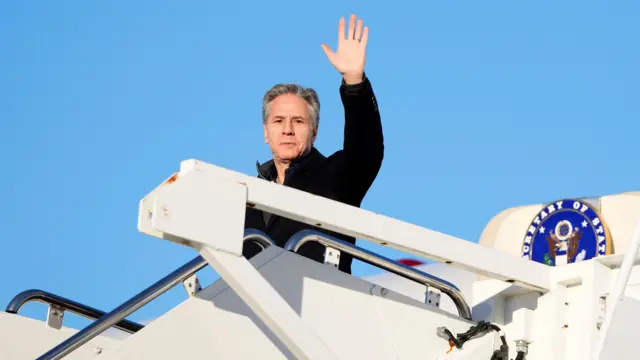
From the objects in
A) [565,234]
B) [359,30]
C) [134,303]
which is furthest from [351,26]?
[565,234]

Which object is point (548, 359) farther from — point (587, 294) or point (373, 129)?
point (373, 129)

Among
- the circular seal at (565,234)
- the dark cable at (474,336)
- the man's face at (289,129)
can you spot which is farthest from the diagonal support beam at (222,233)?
the circular seal at (565,234)

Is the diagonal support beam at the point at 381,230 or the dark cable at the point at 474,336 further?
the dark cable at the point at 474,336

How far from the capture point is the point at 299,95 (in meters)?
8.27

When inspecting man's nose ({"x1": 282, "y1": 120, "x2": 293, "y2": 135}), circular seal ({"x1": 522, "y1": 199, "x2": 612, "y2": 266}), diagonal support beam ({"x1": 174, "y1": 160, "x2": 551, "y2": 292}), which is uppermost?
circular seal ({"x1": 522, "y1": 199, "x2": 612, "y2": 266})

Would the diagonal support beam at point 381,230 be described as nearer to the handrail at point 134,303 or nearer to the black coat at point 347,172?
the handrail at point 134,303

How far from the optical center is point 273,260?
21.5 feet

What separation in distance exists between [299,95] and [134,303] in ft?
7.11

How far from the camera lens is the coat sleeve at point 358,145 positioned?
24.2 ft

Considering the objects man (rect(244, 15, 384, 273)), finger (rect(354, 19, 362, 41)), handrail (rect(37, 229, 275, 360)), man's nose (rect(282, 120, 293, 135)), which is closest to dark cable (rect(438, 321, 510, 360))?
man (rect(244, 15, 384, 273))

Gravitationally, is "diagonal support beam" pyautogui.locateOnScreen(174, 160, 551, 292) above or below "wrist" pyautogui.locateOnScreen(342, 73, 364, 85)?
below

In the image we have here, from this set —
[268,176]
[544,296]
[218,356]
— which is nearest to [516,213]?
[268,176]

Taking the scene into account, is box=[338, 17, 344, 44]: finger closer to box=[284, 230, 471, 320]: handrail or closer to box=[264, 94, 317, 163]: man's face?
box=[264, 94, 317, 163]: man's face

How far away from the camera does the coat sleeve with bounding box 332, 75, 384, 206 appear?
7.36 m
